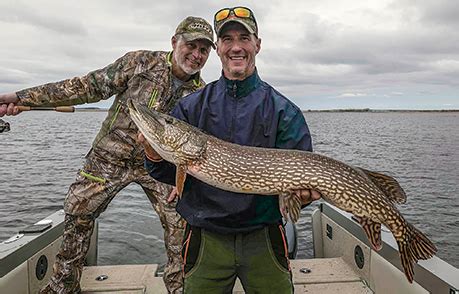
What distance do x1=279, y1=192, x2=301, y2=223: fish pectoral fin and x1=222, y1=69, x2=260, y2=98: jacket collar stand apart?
773 mm

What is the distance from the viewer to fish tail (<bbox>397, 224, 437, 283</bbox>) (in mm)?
2870

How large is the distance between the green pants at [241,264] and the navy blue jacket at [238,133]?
0.10 metres

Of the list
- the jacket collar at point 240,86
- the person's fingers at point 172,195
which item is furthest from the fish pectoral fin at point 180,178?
the person's fingers at point 172,195

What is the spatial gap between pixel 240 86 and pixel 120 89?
1.57 m

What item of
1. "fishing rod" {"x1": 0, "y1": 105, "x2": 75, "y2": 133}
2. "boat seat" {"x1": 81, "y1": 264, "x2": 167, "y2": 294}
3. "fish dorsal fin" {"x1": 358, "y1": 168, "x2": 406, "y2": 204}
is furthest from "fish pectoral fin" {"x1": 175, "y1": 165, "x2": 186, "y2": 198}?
"boat seat" {"x1": 81, "y1": 264, "x2": 167, "y2": 294}

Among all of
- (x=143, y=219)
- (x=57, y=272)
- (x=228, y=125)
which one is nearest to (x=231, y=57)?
(x=228, y=125)

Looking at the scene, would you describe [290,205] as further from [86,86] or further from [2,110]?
[2,110]

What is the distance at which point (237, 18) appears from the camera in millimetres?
2984

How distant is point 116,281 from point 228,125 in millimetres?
2515

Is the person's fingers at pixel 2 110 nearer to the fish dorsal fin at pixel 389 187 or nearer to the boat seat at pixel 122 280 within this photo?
the boat seat at pixel 122 280

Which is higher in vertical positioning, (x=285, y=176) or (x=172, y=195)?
(x=285, y=176)

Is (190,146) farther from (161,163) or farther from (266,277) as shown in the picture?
(266,277)

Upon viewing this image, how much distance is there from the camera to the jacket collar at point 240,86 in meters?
3.00

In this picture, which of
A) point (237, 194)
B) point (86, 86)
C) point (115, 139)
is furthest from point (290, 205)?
point (86, 86)
